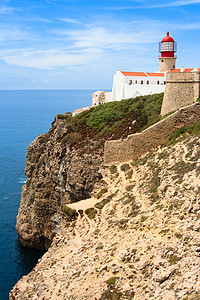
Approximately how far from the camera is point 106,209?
2325cm

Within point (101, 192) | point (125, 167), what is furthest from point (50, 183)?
point (125, 167)

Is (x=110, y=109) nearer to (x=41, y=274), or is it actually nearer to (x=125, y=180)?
(x=125, y=180)

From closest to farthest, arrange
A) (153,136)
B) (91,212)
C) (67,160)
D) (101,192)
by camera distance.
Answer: (91,212), (153,136), (101,192), (67,160)

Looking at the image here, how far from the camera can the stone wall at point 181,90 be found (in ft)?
89.8

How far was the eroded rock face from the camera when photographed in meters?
31.4

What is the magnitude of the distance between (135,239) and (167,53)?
119ft

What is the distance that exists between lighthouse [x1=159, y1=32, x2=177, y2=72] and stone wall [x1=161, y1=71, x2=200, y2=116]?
1812 centimetres

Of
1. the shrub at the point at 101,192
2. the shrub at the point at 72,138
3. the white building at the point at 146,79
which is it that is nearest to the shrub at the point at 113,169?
the shrub at the point at 101,192

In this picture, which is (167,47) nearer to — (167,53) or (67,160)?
(167,53)

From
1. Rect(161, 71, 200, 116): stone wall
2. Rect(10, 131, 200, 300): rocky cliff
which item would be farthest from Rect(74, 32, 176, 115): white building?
Rect(10, 131, 200, 300): rocky cliff

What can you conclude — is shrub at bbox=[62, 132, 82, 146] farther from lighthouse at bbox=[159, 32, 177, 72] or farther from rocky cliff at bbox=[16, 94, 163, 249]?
lighthouse at bbox=[159, 32, 177, 72]

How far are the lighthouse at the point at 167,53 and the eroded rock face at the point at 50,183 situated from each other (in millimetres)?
17634

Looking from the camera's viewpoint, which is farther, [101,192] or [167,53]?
[167,53]

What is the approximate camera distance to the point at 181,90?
94.0 feet
